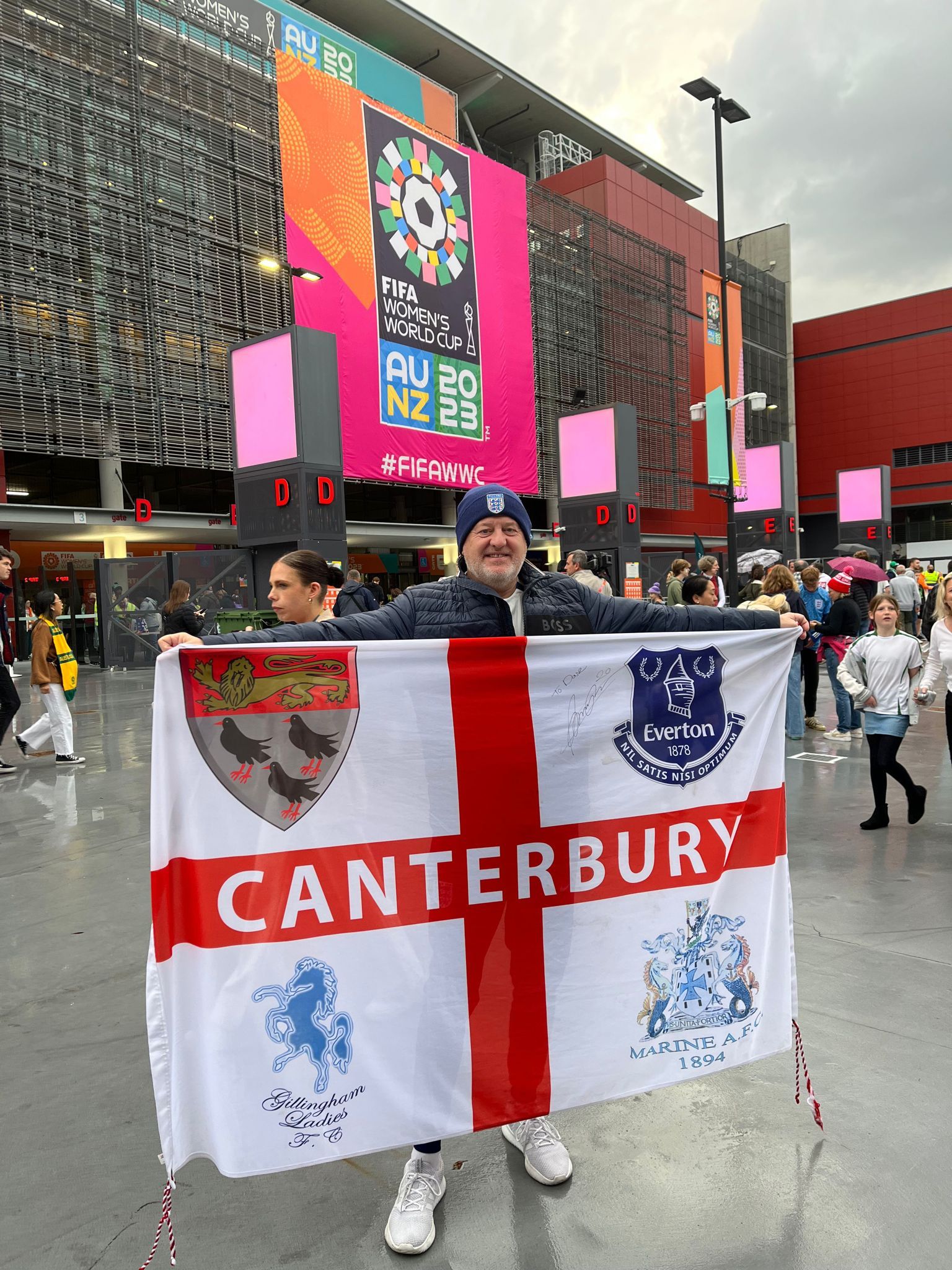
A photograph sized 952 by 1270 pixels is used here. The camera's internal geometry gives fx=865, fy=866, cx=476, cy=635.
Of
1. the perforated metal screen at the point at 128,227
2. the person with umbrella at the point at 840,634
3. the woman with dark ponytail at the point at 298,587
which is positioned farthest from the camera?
the perforated metal screen at the point at 128,227

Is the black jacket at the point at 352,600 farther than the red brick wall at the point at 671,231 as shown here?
No

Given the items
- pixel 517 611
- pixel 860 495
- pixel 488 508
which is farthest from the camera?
pixel 860 495

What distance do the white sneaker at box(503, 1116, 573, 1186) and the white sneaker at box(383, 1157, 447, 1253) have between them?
0.23 m

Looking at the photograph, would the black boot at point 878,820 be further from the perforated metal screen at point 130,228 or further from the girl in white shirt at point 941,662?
the perforated metal screen at point 130,228

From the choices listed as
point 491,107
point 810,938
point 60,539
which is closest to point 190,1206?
point 810,938

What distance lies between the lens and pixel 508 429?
24453mm

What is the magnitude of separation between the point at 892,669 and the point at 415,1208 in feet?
15.5

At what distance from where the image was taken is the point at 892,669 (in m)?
5.73

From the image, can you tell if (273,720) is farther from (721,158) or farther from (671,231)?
(671,231)

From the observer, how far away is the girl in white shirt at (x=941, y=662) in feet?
17.9

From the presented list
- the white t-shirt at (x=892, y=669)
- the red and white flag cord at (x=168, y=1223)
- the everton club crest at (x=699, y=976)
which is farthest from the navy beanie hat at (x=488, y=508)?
the white t-shirt at (x=892, y=669)

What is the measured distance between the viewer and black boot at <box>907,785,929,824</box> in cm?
577

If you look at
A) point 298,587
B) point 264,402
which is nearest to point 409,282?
point 264,402

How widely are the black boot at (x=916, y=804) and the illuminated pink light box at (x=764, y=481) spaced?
76.1ft
